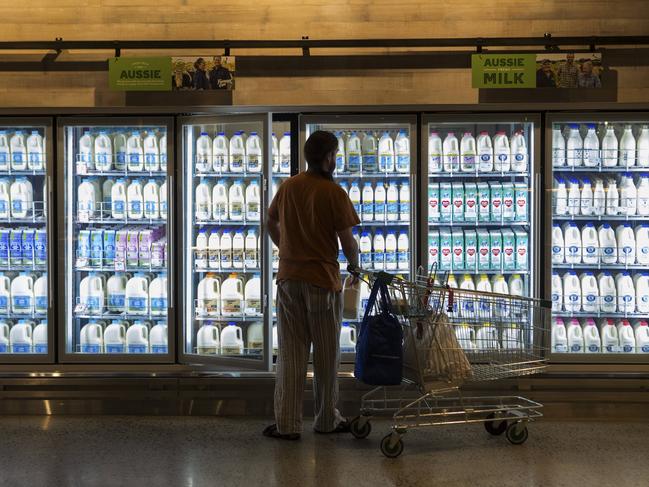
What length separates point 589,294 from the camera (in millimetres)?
Answer: 5949

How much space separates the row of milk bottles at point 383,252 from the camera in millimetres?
5980

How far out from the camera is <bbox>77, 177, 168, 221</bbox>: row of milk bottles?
5.97 m

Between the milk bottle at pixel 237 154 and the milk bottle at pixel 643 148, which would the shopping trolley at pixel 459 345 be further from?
the milk bottle at pixel 643 148

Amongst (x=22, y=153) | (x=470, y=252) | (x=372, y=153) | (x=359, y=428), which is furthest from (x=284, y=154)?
(x=359, y=428)

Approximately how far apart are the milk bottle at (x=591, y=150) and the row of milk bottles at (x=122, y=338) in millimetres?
3216

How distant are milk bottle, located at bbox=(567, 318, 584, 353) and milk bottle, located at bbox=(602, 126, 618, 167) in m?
1.17

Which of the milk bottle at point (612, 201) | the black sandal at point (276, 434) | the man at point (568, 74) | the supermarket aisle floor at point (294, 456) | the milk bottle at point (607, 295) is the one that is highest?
the man at point (568, 74)

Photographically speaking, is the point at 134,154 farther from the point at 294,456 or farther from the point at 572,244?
the point at 572,244

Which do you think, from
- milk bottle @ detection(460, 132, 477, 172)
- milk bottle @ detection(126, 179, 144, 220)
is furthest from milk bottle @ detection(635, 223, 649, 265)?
milk bottle @ detection(126, 179, 144, 220)

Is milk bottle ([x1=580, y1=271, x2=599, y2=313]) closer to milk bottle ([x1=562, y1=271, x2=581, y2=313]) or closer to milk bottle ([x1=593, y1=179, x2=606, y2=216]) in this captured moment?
milk bottle ([x1=562, y1=271, x2=581, y2=313])

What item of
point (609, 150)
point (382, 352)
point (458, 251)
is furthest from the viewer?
point (458, 251)

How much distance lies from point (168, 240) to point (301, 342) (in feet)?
4.65

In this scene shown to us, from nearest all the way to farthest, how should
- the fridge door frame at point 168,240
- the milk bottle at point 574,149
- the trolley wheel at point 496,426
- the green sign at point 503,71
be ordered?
the trolley wheel at point 496,426
the green sign at point 503,71
the fridge door frame at point 168,240
the milk bottle at point 574,149

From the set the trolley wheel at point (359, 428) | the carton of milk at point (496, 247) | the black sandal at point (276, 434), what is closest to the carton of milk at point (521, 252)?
the carton of milk at point (496, 247)
